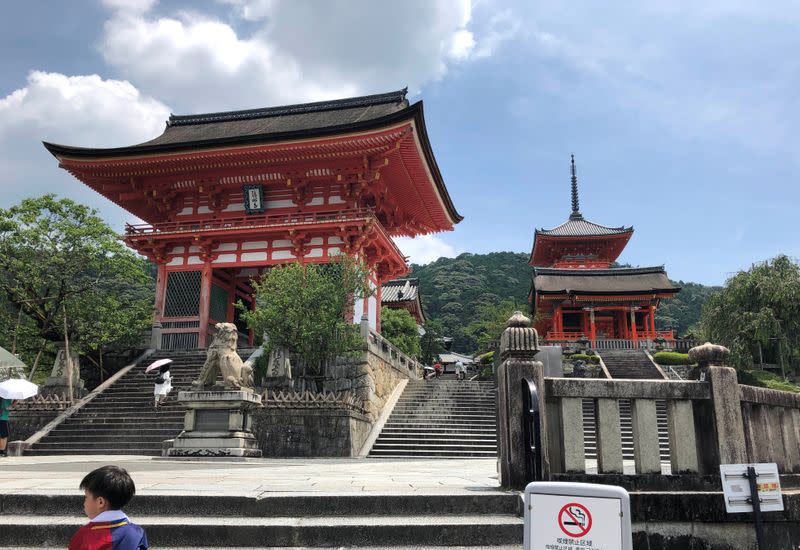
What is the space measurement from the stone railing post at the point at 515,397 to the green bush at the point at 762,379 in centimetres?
2411

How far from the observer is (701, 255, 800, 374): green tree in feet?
87.4

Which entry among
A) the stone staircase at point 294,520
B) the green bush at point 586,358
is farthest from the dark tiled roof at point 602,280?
the stone staircase at point 294,520

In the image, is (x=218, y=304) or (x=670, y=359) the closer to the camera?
(x=218, y=304)

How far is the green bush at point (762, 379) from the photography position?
24.1 meters

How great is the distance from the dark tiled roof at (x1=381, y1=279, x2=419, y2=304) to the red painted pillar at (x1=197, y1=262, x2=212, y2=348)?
18.4 m

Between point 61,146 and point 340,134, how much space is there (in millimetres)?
12112

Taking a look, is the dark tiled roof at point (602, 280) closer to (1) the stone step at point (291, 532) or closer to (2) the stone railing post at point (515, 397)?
(2) the stone railing post at point (515, 397)

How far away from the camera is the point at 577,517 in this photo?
9.02ft

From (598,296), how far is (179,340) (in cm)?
2599

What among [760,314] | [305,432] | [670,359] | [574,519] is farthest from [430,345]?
[574,519]

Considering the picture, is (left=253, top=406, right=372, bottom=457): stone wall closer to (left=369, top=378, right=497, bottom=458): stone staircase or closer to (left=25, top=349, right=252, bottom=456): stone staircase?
(left=369, top=378, right=497, bottom=458): stone staircase

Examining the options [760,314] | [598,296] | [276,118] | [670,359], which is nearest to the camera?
[760,314]

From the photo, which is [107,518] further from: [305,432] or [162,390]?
[162,390]

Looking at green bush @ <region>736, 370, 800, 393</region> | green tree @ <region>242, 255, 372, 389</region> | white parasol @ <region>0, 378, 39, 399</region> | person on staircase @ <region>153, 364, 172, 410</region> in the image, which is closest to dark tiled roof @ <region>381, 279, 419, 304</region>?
green bush @ <region>736, 370, 800, 393</region>
